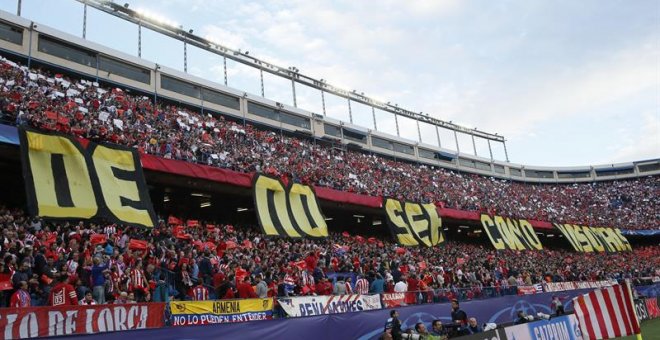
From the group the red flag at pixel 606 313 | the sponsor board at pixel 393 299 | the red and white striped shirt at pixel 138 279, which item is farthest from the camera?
the sponsor board at pixel 393 299

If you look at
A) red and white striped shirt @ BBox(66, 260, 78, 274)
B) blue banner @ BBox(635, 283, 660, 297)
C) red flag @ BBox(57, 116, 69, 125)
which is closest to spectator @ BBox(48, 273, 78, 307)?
red and white striped shirt @ BBox(66, 260, 78, 274)

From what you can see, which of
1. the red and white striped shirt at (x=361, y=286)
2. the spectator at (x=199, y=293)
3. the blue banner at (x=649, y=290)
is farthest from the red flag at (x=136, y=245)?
the blue banner at (x=649, y=290)

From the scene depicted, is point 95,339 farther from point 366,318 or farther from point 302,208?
point 302,208

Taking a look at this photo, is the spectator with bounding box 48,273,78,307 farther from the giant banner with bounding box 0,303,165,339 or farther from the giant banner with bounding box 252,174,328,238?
the giant banner with bounding box 252,174,328,238

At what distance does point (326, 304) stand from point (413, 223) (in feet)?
48.3

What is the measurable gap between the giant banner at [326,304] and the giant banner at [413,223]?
11471 mm

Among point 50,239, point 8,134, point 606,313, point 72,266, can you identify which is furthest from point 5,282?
point 606,313

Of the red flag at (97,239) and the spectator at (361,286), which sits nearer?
the red flag at (97,239)

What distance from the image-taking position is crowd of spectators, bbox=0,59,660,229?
18469 mm

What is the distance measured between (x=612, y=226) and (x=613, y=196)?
15590 mm

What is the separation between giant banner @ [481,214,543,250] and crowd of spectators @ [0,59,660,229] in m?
2.98

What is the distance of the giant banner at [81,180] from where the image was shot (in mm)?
12977

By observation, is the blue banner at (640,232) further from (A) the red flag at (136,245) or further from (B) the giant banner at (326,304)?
(A) the red flag at (136,245)

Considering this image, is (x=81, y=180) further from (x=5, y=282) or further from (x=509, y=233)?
(x=509, y=233)
